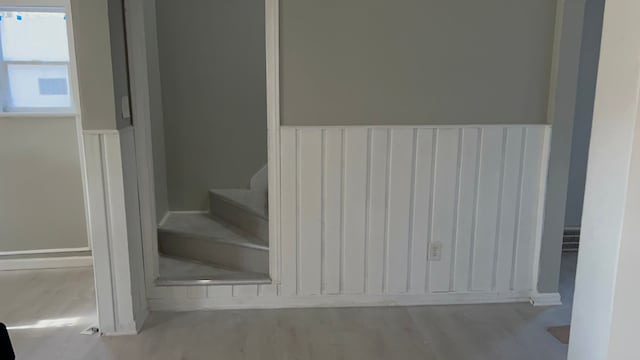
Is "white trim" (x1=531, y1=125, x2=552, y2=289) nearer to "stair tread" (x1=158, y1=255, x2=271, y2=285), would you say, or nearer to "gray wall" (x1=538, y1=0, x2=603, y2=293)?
"gray wall" (x1=538, y1=0, x2=603, y2=293)

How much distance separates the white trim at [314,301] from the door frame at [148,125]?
13cm

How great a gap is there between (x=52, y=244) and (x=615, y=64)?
148 inches

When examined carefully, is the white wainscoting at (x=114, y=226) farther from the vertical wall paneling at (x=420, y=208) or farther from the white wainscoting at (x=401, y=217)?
the vertical wall paneling at (x=420, y=208)

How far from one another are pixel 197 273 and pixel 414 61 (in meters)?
1.90

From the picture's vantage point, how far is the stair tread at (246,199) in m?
3.57

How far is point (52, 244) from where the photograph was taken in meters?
3.76

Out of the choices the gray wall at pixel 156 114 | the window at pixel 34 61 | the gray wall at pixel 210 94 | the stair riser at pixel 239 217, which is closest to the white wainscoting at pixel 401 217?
the stair riser at pixel 239 217

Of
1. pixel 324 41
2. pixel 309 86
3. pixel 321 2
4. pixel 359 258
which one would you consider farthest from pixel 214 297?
pixel 321 2

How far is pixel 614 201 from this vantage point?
4.56ft

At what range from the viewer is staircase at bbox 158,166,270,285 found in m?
3.21

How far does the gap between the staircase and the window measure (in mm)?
1224

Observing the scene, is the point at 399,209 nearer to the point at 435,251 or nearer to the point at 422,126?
the point at 435,251

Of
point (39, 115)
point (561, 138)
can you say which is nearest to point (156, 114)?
point (39, 115)

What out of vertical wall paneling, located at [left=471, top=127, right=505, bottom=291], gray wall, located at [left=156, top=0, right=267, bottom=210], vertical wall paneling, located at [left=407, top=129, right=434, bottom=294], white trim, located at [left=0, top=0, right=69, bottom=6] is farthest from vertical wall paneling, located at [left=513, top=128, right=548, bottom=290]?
white trim, located at [left=0, top=0, right=69, bottom=6]
